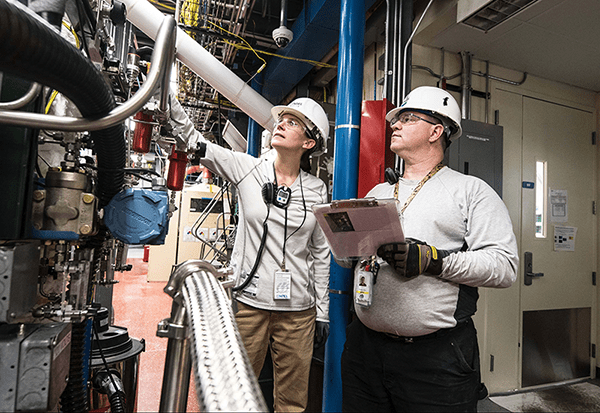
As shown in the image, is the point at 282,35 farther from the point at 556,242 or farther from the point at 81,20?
the point at 556,242

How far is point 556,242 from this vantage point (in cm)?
309

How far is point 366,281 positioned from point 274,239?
0.54 meters

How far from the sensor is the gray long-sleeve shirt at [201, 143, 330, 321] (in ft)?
5.36

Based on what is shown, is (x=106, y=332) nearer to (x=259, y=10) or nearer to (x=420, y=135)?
(x=420, y=135)

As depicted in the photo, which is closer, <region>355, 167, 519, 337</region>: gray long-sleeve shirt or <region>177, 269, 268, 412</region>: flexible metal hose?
<region>177, 269, 268, 412</region>: flexible metal hose

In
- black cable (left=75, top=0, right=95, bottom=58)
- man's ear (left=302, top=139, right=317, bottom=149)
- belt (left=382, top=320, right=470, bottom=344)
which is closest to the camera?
black cable (left=75, top=0, right=95, bottom=58)

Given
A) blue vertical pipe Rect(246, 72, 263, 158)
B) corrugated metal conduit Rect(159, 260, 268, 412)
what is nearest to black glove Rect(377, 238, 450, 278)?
corrugated metal conduit Rect(159, 260, 268, 412)

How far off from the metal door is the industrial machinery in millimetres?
3000

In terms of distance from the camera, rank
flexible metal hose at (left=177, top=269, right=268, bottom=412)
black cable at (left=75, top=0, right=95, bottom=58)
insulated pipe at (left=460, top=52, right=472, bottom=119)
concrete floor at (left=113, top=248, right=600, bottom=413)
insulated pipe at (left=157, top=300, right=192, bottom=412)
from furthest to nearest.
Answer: insulated pipe at (left=460, top=52, right=472, bottom=119)
concrete floor at (left=113, top=248, right=600, bottom=413)
black cable at (left=75, top=0, right=95, bottom=58)
insulated pipe at (left=157, top=300, right=192, bottom=412)
flexible metal hose at (left=177, top=269, right=268, bottom=412)

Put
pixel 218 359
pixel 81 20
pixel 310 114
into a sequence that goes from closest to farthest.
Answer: pixel 218 359, pixel 81 20, pixel 310 114

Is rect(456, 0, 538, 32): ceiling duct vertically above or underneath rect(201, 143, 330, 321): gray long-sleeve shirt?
above

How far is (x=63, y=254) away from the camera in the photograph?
96 cm

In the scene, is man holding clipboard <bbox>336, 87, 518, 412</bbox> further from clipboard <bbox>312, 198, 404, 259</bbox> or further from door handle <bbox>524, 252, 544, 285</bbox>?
door handle <bbox>524, 252, 544, 285</bbox>

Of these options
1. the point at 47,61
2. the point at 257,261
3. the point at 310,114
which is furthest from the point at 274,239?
the point at 47,61
